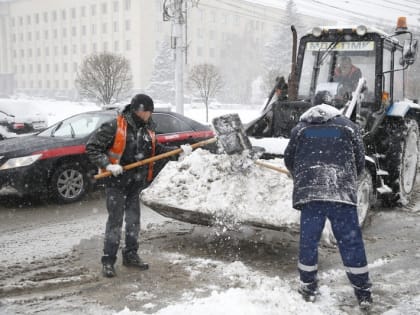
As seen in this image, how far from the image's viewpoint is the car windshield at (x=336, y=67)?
6512 millimetres

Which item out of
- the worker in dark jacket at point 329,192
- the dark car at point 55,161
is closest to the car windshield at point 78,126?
the dark car at point 55,161

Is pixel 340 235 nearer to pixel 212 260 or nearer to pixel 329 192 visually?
pixel 329 192

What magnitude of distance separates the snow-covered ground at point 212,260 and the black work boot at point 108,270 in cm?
9

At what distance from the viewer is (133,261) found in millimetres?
4598

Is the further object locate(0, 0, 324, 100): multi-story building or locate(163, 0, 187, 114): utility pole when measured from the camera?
locate(0, 0, 324, 100): multi-story building

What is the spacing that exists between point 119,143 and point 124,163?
0.70 feet

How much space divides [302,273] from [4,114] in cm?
1111

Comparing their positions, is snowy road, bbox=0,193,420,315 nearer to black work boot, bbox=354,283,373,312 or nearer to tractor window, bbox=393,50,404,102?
black work boot, bbox=354,283,373,312

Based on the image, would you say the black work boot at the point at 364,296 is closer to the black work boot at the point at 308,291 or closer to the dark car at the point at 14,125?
the black work boot at the point at 308,291

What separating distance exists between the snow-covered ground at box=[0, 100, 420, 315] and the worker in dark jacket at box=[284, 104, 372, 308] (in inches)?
10.7

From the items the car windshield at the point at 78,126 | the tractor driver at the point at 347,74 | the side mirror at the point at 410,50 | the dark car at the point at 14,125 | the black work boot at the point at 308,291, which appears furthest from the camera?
the dark car at the point at 14,125

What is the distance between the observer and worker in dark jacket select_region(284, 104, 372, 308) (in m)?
3.72

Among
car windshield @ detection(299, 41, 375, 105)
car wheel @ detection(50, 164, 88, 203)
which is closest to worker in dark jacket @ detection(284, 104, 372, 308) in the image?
car windshield @ detection(299, 41, 375, 105)

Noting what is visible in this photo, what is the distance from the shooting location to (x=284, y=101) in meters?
6.70
